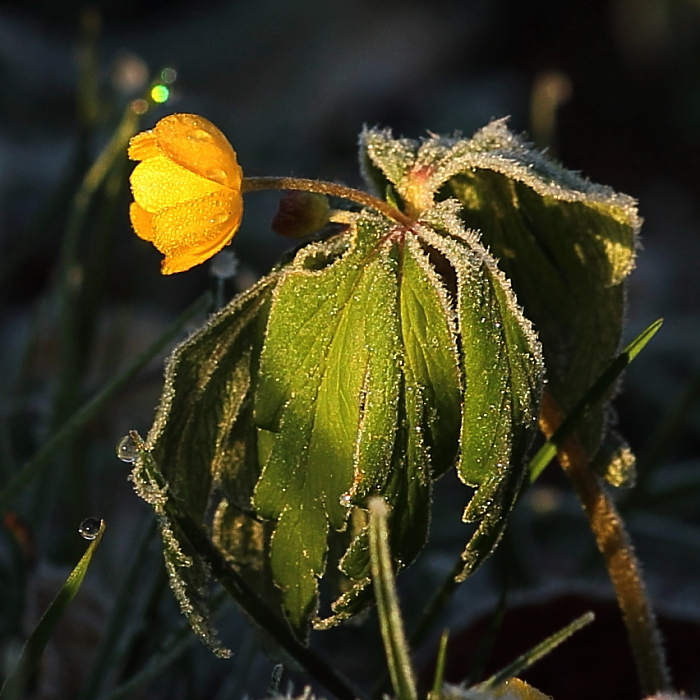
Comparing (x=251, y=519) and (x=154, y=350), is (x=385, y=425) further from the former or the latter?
(x=154, y=350)

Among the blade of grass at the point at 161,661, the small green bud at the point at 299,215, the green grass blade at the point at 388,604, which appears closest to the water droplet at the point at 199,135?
the small green bud at the point at 299,215

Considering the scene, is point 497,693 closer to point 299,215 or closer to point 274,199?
point 299,215

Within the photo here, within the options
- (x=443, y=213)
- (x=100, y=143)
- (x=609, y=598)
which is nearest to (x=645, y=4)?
(x=100, y=143)

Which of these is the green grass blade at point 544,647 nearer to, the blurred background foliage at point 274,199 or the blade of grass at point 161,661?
the blurred background foliage at point 274,199

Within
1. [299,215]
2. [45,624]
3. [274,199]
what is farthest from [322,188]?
[274,199]

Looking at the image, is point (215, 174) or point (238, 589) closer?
point (215, 174)

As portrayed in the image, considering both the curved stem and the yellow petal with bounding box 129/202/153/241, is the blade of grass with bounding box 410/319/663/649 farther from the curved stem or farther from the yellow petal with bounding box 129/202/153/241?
the yellow petal with bounding box 129/202/153/241
